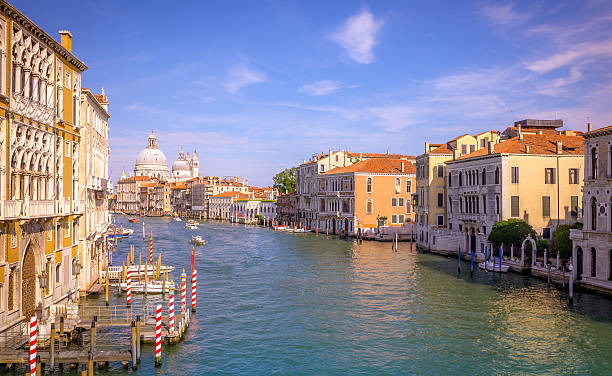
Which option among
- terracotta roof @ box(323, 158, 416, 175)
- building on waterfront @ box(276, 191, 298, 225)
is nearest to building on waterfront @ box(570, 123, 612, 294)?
terracotta roof @ box(323, 158, 416, 175)

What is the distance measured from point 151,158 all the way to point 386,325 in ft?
483

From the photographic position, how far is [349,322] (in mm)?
18000

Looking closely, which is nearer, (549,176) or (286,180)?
(549,176)

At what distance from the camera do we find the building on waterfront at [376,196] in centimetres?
5216

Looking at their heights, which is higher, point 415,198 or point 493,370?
point 415,198

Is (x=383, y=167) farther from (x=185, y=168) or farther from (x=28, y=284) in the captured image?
(x=185, y=168)

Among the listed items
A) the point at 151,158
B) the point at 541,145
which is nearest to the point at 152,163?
the point at 151,158

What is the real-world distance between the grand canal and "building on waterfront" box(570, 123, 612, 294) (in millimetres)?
1009

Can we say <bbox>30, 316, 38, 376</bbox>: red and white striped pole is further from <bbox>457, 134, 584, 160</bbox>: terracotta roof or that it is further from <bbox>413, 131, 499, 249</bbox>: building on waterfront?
<bbox>413, 131, 499, 249</bbox>: building on waterfront

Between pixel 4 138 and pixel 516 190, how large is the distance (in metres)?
26.2

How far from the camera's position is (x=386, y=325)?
57.9ft

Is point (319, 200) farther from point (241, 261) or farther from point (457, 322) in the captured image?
point (457, 322)

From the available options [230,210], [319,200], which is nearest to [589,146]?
[319,200]

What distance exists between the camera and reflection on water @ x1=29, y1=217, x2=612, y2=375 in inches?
551
